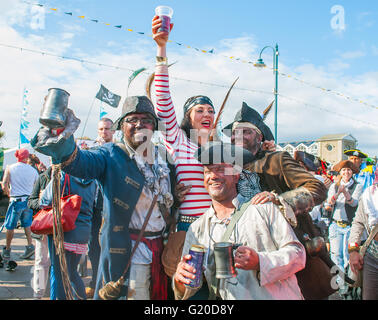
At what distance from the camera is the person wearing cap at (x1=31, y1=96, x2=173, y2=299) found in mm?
2365

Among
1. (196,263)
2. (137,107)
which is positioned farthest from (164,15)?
(196,263)

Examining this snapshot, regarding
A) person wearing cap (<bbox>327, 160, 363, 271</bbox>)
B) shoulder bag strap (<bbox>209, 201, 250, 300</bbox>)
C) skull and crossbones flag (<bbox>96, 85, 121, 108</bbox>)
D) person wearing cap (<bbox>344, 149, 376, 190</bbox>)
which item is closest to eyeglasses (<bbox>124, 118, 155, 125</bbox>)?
shoulder bag strap (<bbox>209, 201, 250, 300</bbox>)

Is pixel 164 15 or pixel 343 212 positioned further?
pixel 343 212

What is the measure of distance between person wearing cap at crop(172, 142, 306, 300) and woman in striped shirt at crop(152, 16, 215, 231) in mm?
373

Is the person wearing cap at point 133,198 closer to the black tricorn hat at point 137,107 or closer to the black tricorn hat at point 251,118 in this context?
the black tricorn hat at point 137,107

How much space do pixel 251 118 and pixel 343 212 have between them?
11.9 feet

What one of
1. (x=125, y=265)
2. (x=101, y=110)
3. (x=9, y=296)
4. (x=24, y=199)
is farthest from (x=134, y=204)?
(x=101, y=110)

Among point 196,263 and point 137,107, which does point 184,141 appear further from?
point 196,263

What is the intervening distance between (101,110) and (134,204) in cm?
1019

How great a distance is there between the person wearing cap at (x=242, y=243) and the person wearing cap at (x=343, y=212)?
13.2ft

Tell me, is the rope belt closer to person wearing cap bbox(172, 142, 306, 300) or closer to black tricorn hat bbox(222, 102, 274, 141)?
person wearing cap bbox(172, 142, 306, 300)

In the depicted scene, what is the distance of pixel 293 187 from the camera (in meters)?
2.49

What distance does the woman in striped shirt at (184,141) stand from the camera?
2557 mm
